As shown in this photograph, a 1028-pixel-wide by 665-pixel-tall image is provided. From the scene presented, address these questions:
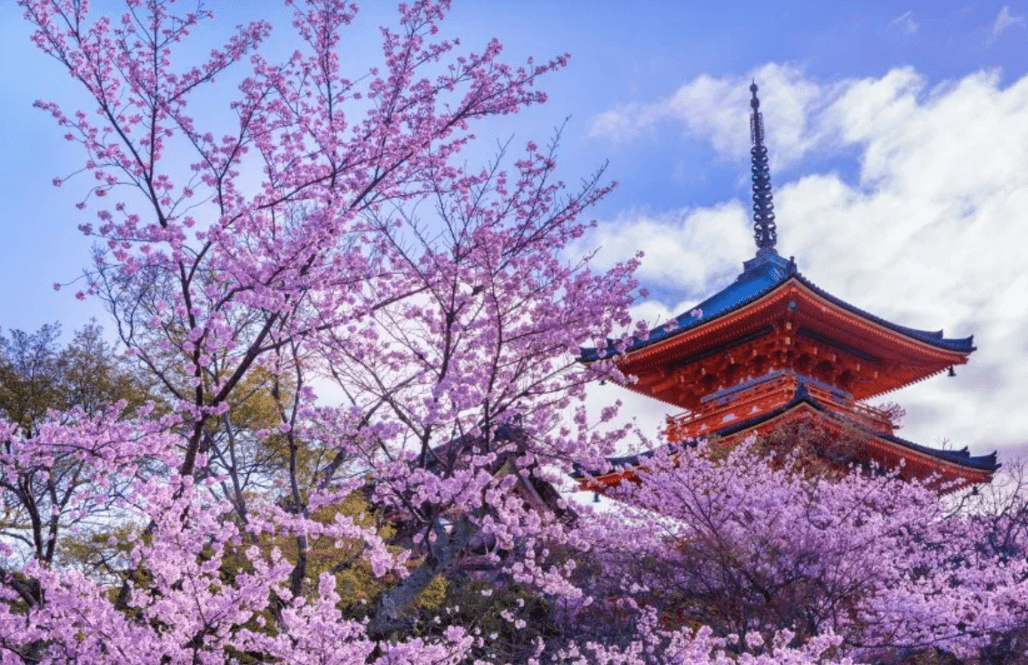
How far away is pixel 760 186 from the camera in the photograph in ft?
94.5

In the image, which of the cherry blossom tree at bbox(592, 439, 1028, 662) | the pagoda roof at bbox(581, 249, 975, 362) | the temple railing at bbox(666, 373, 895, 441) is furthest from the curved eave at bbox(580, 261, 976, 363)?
the cherry blossom tree at bbox(592, 439, 1028, 662)

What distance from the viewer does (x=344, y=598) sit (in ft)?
43.8

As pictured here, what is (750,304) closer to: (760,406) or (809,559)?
(760,406)

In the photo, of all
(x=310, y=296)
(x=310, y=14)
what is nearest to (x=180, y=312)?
(x=310, y=296)

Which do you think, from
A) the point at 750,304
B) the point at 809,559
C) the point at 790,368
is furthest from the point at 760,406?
the point at 809,559

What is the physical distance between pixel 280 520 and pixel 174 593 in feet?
4.29

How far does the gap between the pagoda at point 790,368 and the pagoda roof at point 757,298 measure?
31 mm

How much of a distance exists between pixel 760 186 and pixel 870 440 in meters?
11.4

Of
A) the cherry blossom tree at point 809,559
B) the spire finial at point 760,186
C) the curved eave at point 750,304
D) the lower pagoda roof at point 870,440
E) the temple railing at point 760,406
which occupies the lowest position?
the cherry blossom tree at point 809,559

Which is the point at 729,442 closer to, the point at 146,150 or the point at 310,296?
the point at 310,296

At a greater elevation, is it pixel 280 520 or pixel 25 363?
pixel 25 363

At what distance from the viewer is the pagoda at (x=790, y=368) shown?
67.4 feet

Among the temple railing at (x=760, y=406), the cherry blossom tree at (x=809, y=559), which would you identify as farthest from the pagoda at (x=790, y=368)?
the cherry blossom tree at (x=809, y=559)

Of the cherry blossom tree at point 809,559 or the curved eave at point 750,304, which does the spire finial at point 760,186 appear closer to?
the curved eave at point 750,304
